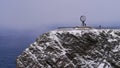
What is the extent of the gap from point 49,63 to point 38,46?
5.64 feet

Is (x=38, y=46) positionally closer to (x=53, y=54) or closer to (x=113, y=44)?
(x=53, y=54)

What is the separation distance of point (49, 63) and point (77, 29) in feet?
11.2

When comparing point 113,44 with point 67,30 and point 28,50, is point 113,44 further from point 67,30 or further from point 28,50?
point 28,50

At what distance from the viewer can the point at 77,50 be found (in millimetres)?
37281

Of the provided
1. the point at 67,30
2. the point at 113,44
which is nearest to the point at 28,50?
the point at 67,30

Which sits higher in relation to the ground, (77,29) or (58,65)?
(77,29)

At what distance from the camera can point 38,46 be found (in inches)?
1496

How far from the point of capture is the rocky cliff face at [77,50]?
36.7 meters

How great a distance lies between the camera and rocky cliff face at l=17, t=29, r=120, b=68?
3669 centimetres

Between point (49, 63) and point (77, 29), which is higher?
point (77, 29)

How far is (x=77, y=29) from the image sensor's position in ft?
125

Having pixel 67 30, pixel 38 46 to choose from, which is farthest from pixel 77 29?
pixel 38 46

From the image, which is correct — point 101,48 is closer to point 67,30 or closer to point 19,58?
point 67,30

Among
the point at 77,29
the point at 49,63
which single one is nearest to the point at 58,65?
the point at 49,63
